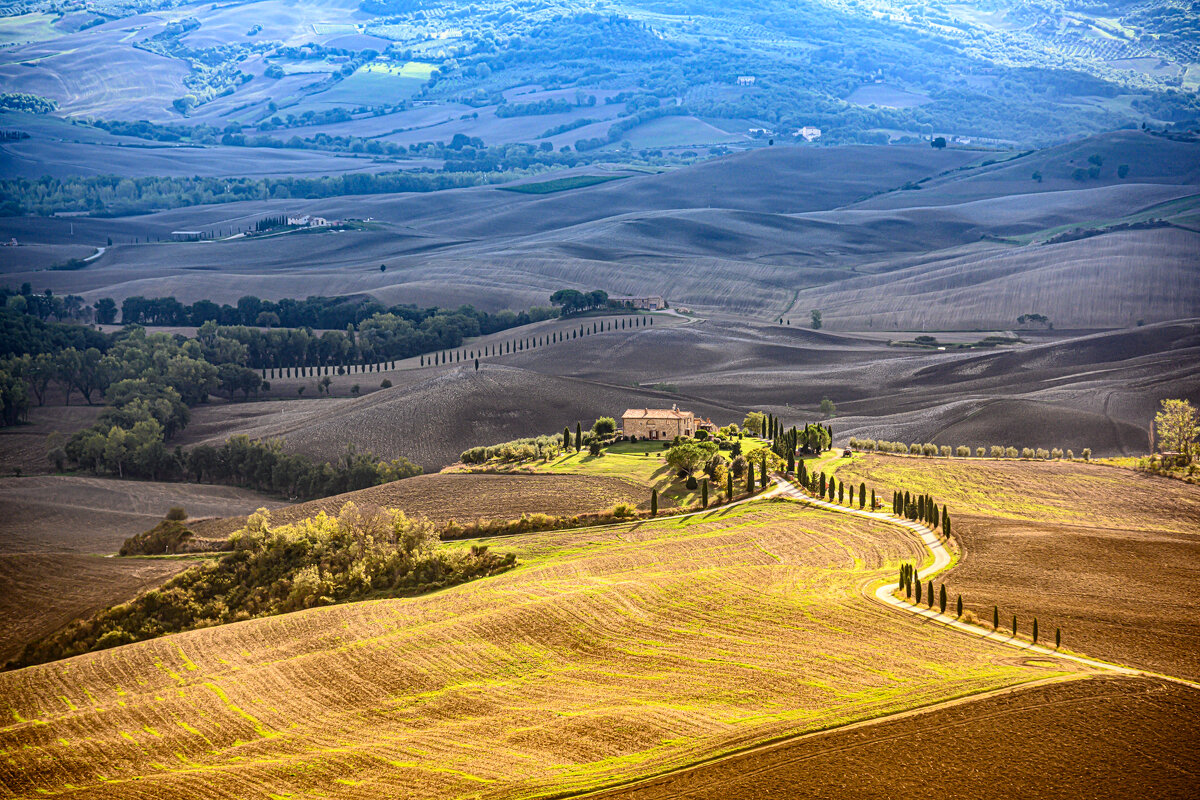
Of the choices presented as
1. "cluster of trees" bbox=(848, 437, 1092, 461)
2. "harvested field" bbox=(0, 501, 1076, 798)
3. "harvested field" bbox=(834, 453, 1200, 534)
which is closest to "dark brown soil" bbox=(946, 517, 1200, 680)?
"harvested field" bbox=(0, 501, 1076, 798)

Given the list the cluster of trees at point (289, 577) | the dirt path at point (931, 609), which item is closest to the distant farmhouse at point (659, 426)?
the dirt path at point (931, 609)

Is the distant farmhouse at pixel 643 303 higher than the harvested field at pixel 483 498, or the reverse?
the distant farmhouse at pixel 643 303

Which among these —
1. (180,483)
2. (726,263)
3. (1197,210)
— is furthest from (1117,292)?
(180,483)

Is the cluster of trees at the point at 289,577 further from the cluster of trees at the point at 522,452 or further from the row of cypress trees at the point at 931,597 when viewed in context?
the cluster of trees at the point at 522,452

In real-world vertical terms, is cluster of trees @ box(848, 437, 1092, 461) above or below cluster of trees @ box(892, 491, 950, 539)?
below

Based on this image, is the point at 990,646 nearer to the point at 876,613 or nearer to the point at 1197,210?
the point at 876,613

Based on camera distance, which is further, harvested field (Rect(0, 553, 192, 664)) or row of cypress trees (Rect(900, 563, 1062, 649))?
harvested field (Rect(0, 553, 192, 664))

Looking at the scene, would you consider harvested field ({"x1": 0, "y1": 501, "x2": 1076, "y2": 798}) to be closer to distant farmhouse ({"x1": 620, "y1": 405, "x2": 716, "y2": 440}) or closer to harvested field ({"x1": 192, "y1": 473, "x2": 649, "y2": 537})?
harvested field ({"x1": 192, "y1": 473, "x2": 649, "y2": 537})

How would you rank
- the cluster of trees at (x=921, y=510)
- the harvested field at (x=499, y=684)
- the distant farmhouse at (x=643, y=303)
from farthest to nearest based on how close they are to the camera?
the distant farmhouse at (x=643, y=303)
the cluster of trees at (x=921, y=510)
the harvested field at (x=499, y=684)

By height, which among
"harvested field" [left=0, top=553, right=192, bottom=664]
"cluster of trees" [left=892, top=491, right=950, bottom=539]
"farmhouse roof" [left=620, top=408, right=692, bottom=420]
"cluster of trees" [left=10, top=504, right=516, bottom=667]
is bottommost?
"harvested field" [left=0, top=553, right=192, bottom=664]
